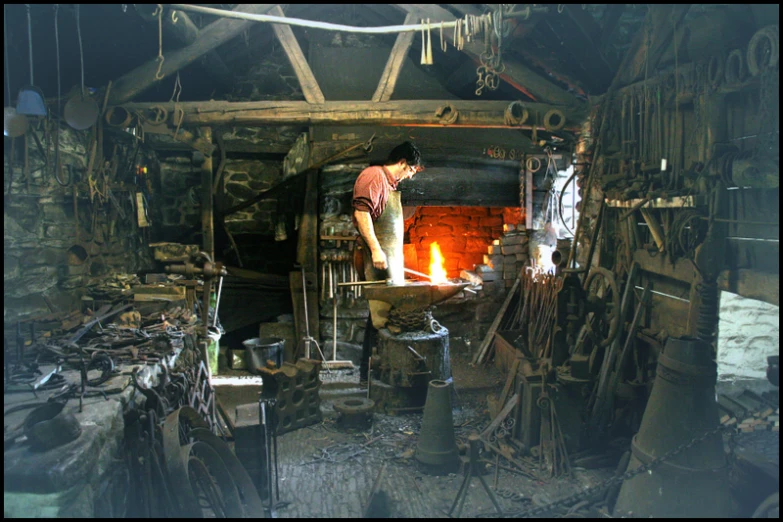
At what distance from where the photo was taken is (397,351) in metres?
6.14

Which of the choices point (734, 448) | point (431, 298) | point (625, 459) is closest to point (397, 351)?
point (431, 298)

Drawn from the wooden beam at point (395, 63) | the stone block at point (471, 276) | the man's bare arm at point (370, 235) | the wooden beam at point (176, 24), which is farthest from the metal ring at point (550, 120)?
the wooden beam at point (176, 24)

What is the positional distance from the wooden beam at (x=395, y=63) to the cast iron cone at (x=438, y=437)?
3313mm

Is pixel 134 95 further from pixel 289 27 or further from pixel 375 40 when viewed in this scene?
pixel 375 40

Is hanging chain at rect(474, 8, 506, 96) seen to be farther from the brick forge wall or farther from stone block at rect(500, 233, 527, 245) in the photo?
the brick forge wall

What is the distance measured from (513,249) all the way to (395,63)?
12.8 ft

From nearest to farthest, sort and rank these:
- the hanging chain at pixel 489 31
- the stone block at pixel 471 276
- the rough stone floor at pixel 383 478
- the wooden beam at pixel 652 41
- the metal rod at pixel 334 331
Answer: the rough stone floor at pixel 383 478 < the wooden beam at pixel 652 41 < the hanging chain at pixel 489 31 < the metal rod at pixel 334 331 < the stone block at pixel 471 276

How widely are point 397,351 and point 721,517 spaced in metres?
3.34

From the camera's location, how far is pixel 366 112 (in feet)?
21.4

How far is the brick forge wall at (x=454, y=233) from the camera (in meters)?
10.3

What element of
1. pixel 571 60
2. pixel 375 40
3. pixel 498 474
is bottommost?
pixel 498 474

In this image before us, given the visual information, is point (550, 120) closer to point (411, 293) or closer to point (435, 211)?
point (411, 293)

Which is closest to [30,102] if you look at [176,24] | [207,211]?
[176,24]

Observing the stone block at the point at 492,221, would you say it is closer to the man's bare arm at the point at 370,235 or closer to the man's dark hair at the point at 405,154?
the man's dark hair at the point at 405,154
